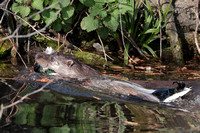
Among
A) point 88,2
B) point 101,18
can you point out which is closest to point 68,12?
point 88,2

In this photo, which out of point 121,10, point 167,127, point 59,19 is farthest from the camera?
point 59,19

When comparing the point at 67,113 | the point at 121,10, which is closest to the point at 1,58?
the point at 121,10

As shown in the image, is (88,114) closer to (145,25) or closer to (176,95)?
(176,95)

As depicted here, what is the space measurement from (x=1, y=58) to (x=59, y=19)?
1.21m

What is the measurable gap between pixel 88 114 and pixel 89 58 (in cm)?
284

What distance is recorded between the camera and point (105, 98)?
3750 mm

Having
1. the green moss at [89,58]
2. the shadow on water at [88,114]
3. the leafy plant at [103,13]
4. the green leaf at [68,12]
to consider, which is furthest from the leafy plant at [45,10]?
the shadow on water at [88,114]

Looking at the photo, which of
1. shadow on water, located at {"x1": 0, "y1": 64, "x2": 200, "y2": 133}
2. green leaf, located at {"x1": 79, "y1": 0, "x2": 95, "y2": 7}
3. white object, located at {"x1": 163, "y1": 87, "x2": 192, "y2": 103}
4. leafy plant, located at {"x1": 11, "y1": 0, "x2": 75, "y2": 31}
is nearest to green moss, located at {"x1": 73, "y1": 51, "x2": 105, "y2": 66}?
leafy plant, located at {"x1": 11, "y1": 0, "x2": 75, "y2": 31}

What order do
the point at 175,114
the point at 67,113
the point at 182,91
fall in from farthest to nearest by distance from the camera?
the point at 182,91 < the point at 175,114 < the point at 67,113

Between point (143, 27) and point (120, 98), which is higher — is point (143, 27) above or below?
above

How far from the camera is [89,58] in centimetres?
582

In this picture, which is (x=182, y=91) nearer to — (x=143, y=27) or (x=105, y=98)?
(x=105, y=98)

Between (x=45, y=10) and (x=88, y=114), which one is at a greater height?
(x=45, y=10)

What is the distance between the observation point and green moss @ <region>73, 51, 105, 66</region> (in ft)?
18.8
